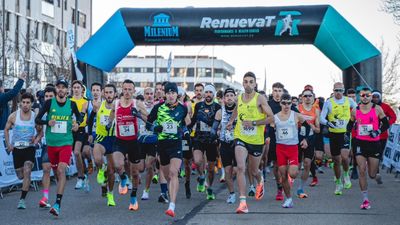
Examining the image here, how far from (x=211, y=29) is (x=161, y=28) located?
136cm

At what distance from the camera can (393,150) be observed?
20.4 metres

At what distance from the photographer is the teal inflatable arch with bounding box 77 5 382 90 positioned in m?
22.1

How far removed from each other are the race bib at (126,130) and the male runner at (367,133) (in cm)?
342

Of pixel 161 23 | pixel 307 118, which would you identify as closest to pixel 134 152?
pixel 307 118

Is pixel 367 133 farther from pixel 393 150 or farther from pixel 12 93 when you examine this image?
pixel 393 150

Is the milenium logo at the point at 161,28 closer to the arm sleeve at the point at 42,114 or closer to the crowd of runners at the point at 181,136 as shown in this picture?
the crowd of runners at the point at 181,136

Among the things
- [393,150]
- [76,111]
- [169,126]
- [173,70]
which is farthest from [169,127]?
[173,70]

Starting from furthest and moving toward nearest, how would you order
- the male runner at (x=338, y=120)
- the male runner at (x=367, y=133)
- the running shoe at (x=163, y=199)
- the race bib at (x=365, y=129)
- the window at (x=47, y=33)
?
the window at (x=47, y=33) → the male runner at (x=338, y=120) → the running shoe at (x=163, y=199) → the race bib at (x=365, y=129) → the male runner at (x=367, y=133)

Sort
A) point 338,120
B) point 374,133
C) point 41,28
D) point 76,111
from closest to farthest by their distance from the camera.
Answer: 1. point 76,111
2. point 374,133
3. point 338,120
4. point 41,28

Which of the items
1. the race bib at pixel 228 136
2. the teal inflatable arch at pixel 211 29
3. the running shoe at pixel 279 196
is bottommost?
the running shoe at pixel 279 196

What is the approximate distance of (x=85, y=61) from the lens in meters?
22.6

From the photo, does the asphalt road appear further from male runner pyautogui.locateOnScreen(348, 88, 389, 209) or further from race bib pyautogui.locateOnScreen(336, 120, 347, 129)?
race bib pyautogui.locateOnScreen(336, 120, 347, 129)

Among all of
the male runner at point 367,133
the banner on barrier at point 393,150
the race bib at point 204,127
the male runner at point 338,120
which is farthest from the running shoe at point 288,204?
the banner on barrier at point 393,150

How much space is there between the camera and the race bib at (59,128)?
1187cm
